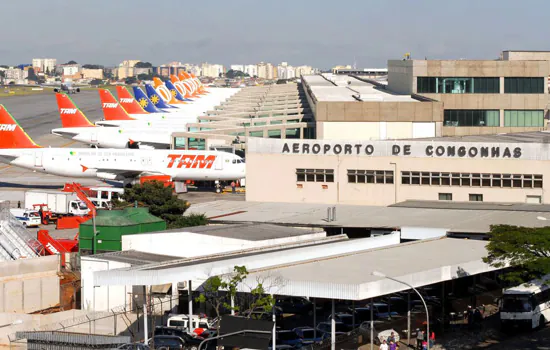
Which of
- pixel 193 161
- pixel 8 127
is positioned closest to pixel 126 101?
pixel 8 127

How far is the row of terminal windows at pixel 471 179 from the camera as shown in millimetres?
71812

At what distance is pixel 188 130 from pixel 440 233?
66680 mm

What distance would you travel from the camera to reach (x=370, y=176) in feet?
247

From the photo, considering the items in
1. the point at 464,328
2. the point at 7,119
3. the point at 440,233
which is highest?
the point at 7,119

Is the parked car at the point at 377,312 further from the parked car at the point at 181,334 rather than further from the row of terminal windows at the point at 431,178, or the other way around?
the row of terminal windows at the point at 431,178

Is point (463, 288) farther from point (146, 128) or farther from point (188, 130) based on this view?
point (146, 128)

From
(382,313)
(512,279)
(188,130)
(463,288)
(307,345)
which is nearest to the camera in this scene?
(307,345)

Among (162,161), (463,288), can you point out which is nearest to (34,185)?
(162,161)

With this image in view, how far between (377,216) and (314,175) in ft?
36.7

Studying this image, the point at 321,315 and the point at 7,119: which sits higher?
the point at 7,119

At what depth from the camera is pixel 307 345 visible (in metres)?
43.5

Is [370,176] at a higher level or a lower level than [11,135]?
lower

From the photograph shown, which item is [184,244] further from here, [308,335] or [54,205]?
[54,205]

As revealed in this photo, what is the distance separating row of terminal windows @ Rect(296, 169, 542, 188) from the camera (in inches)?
2837
